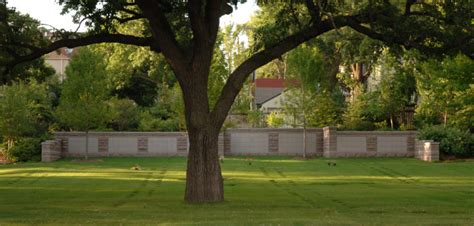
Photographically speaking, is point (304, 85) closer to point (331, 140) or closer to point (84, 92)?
point (331, 140)

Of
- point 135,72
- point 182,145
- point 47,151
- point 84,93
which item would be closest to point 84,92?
point 84,93

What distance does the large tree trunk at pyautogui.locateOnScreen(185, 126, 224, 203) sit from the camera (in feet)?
58.6

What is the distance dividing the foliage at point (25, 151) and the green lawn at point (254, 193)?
2449 millimetres

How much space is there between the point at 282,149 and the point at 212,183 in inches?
1016

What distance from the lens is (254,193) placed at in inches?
862

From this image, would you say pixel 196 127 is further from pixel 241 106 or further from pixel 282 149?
pixel 241 106

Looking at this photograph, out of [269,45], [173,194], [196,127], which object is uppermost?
[269,45]

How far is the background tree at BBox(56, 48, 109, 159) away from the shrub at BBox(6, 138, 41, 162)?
7.51 feet

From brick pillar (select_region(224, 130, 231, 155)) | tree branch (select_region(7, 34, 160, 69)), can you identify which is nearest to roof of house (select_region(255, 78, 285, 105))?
brick pillar (select_region(224, 130, 231, 155))

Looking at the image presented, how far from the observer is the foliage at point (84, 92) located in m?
38.8

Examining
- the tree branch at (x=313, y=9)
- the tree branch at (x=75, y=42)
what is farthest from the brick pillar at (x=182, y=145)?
the tree branch at (x=313, y=9)

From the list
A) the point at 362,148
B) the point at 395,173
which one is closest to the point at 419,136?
the point at 362,148

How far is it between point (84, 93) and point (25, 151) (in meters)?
4.94

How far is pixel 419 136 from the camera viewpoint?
40594mm
